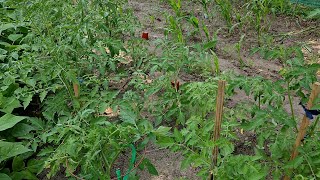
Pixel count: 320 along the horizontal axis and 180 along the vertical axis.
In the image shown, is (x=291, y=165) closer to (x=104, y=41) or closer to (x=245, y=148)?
(x=245, y=148)

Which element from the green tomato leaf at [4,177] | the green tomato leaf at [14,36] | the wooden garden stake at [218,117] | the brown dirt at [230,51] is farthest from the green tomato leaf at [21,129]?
the wooden garden stake at [218,117]

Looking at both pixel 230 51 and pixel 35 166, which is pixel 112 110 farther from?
pixel 230 51

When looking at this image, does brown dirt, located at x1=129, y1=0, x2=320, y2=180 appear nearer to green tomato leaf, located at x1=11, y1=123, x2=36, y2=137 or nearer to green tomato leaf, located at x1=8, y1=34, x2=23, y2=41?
green tomato leaf, located at x1=11, y1=123, x2=36, y2=137

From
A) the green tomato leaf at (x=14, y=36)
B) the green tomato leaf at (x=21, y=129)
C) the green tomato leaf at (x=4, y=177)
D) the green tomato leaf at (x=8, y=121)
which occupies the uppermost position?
the green tomato leaf at (x=14, y=36)

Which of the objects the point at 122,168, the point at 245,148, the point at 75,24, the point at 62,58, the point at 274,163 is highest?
the point at 75,24

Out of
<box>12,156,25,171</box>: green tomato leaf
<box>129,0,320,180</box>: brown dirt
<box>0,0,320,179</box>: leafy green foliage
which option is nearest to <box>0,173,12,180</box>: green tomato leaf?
<box>0,0,320,179</box>: leafy green foliage

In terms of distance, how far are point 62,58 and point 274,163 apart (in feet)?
4.76

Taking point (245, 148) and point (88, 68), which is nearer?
point (245, 148)

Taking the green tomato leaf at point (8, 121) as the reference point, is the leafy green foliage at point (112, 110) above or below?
above

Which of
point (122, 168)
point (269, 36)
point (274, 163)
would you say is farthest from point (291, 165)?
point (269, 36)

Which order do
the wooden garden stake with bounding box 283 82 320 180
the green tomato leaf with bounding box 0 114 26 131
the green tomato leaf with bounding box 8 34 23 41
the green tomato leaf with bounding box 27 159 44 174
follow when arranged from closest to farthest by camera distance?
the wooden garden stake with bounding box 283 82 320 180 → the green tomato leaf with bounding box 0 114 26 131 → the green tomato leaf with bounding box 27 159 44 174 → the green tomato leaf with bounding box 8 34 23 41

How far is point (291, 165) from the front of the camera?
6.24ft

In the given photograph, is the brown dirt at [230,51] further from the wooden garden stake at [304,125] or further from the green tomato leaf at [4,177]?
the green tomato leaf at [4,177]

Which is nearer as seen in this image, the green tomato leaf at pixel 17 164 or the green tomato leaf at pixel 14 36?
the green tomato leaf at pixel 17 164
